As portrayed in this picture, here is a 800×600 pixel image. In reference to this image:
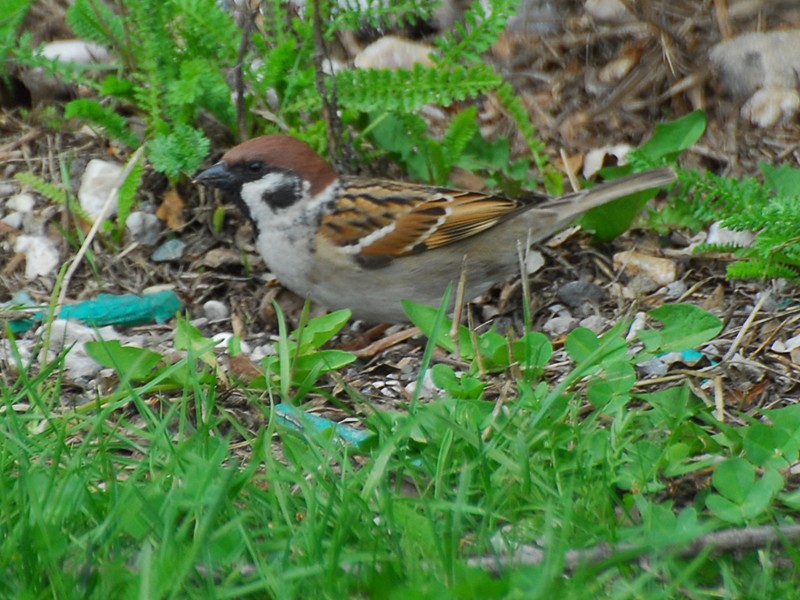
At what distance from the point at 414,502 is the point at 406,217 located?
66.9 inches

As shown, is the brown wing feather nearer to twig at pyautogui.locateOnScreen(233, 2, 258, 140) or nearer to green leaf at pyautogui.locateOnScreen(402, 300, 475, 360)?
twig at pyautogui.locateOnScreen(233, 2, 258, 140)

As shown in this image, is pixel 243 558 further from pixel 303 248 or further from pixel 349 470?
pixel 303 248

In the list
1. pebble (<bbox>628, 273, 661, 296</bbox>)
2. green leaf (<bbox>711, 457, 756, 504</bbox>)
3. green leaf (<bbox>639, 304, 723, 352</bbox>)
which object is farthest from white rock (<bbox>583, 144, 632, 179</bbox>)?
green leaf (<bbox>711, 457, 756, 504</bbox>)

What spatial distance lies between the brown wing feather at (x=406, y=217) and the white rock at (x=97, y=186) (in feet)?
2.90

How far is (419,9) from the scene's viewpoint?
3.95 metres

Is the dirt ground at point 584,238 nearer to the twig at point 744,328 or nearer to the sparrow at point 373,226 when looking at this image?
the twig at point 744,328

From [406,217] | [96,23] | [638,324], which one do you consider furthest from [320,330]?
[96,23]

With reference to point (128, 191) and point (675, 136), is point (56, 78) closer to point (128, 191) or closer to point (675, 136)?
point (128, 191)

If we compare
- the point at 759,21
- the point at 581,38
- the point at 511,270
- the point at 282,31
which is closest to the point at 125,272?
the point at 282,31

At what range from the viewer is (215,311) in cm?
392

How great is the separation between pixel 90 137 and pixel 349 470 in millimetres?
2503

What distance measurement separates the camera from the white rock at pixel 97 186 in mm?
4191

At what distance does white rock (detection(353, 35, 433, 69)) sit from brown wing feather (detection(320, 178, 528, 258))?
1012 mm

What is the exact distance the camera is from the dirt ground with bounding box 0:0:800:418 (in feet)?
10.9
